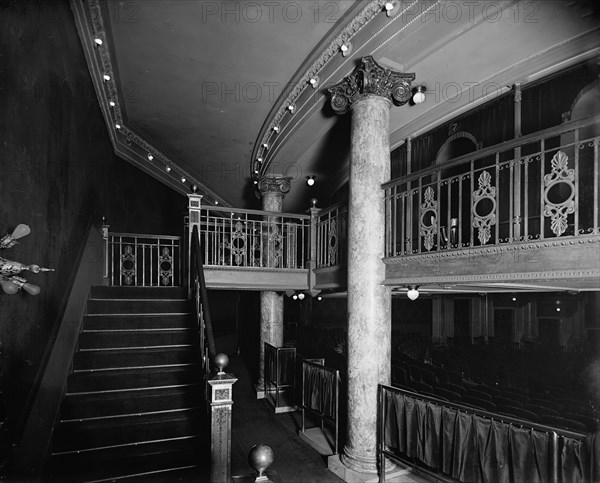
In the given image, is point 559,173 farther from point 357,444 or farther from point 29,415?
point 29,415

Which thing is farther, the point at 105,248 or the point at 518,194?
the point at 105,248

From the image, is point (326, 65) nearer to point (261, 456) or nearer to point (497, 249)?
point (497, 249)

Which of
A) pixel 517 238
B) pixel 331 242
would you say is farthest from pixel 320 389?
pixel 517 238

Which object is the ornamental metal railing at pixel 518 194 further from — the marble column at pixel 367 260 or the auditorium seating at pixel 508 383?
the auditorium seating at pixel 508 383

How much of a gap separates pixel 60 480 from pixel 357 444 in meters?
3.37

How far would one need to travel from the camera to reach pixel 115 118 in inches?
339

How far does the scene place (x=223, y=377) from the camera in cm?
389

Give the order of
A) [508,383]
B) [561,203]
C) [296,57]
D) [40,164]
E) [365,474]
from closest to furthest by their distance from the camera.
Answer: [561,203] < [40,164] < [365,474] < [296,57] < [508,383]

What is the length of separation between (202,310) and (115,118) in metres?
5.66

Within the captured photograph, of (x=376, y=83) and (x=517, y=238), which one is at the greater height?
(x=376, y=83)

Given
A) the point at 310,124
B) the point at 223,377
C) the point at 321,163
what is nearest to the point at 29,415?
the point at 223,377

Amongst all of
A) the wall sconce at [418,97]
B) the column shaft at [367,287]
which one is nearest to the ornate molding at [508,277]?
the column shaft at [367,287]

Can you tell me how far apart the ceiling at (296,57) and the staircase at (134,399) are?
3.89 meters

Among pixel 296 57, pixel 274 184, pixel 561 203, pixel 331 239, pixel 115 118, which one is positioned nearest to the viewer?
pixel 561 203
